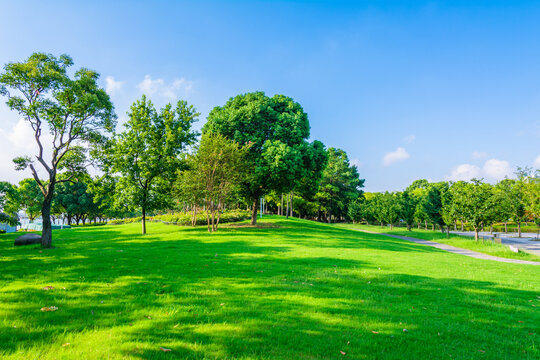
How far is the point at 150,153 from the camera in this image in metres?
22.5

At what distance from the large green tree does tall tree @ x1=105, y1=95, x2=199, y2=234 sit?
3195 mm

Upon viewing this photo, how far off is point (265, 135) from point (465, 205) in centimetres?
2076

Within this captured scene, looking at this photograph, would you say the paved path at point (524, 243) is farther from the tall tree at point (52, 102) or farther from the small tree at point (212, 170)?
the tall tree at point (52, 102)

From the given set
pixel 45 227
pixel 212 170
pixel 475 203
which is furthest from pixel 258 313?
pixel 475 203

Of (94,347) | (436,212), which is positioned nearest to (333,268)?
(94,347)

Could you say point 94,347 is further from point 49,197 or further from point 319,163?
point 319,163

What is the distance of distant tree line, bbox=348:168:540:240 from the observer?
25781mm

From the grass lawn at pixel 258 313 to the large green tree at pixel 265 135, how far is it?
15060mm

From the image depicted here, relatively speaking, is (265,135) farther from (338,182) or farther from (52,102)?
(338,182)

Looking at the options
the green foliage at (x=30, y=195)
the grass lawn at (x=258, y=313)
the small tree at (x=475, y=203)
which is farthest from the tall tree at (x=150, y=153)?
the green foliage at (x=30, y=195)

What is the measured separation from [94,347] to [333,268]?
25.6 ft

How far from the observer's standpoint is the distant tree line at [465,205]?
25781 mm

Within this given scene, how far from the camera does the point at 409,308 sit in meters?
5.98

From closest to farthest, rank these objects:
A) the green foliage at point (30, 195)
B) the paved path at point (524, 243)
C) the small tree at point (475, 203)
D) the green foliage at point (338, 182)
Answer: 1. the paved path at point (524, 243)
2. the small tree at point (475, 203)
3. the green foliage at point (30, 195)
4. the green foliage at point (338, 182)
